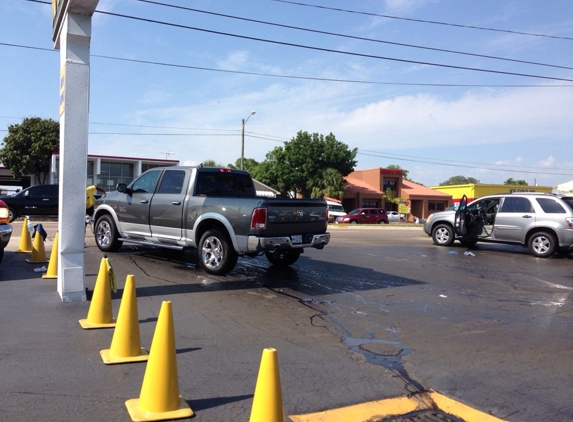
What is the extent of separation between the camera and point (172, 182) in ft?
33.3

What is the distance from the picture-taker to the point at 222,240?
886 cm

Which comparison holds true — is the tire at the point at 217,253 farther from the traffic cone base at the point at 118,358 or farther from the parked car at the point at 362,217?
the parked car at the point at 362,217

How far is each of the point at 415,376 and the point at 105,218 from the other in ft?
28.4

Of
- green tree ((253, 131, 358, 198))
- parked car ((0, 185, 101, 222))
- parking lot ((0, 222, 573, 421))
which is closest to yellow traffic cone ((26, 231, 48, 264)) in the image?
parking lot ((0, 222, 573, 421))

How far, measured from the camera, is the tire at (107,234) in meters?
11.3

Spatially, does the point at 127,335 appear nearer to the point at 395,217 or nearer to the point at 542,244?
the point at 542,244

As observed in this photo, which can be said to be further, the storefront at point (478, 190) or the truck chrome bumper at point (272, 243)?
the storefront at point (478, 190)

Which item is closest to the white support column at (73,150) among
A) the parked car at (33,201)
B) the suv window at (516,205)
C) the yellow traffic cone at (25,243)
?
the yellow traffic cone at (25,243)

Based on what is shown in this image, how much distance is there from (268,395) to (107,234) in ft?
30.6

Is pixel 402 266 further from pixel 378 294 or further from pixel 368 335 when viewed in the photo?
pixel 368 335

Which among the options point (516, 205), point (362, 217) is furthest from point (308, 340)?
point (362, 217)

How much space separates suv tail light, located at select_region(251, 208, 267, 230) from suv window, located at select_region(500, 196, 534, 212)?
9.14m

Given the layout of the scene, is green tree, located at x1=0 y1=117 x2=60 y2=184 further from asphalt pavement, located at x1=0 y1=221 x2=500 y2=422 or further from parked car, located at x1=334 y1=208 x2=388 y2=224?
asphalt pavement, located at x1=0 y1=221 x2=500 y2=422

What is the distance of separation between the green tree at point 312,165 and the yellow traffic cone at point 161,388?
48.9 m
